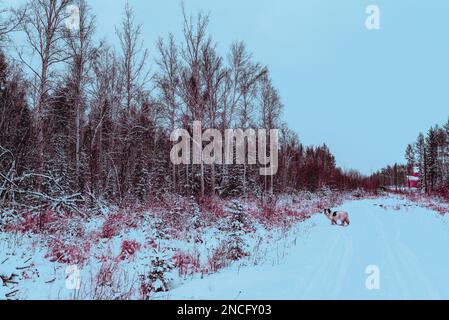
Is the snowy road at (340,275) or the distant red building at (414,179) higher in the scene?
the distant red building at (414,179)

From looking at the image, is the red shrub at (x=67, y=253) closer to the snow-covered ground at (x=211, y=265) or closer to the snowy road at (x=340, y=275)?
the snow-covered ground at (x=211, y=265)

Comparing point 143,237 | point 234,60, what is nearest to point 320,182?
point 234,60

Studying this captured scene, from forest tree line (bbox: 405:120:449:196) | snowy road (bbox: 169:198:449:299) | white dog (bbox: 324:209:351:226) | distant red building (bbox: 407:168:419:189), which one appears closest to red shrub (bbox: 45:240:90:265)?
snowy road (bbox: 169:198:449:299)

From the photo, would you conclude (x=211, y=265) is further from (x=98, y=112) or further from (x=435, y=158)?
(x=435, y=158)

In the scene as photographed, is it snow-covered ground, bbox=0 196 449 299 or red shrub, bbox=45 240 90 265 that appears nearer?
snow-covered ground, bbox=0 196 449 299

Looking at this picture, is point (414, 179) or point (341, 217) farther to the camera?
point (414, 179)

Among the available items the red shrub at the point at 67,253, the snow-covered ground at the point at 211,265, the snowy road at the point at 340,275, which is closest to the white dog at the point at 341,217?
the snow-covered ground at the point at 211,265

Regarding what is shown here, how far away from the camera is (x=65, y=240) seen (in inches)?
258

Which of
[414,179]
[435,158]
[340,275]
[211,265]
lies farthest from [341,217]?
[414,179]

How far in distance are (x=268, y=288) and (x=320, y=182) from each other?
40.9 metres

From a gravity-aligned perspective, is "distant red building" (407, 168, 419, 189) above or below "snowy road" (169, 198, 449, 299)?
above

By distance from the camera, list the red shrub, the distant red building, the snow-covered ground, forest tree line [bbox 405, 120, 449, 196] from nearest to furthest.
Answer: the snow-covered ground → the red shrub → forest tree line [bbox 405, 120, 449, 196] → the distant red building

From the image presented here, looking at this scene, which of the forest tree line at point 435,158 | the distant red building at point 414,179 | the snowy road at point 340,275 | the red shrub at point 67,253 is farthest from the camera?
the distant red building at point 414,179

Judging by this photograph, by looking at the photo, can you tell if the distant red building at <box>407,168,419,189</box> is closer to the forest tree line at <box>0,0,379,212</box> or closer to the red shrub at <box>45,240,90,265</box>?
the forest tree line at <box>0,0,379,212</box>
